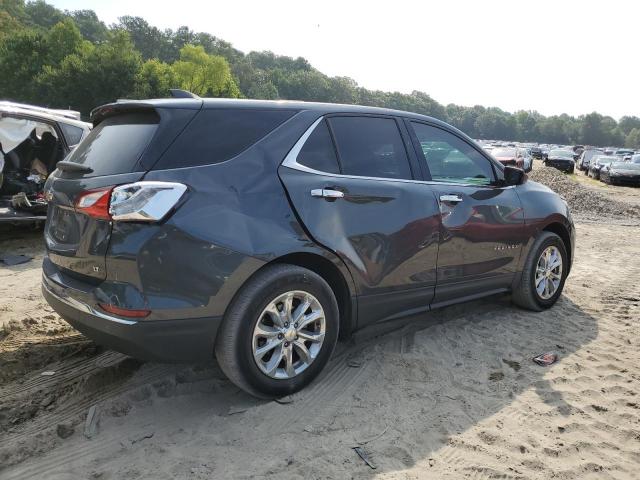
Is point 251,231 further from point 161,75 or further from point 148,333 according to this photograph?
point 161,75

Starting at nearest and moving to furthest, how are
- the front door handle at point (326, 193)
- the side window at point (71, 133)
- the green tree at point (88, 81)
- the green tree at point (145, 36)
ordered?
the front door handle at point (326, 193)
the side window at point (71, 133)
the green tree at point (88, 81)
the green tree at point (145, 36)

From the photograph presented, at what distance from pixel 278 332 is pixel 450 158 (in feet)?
6.98

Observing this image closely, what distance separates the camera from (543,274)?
4.98m

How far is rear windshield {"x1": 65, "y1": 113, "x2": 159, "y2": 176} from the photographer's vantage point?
2904mm

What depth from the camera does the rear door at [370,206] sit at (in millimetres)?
3232

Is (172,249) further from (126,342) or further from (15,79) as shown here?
(15,79)

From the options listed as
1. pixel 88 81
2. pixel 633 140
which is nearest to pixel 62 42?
pixel 88 81

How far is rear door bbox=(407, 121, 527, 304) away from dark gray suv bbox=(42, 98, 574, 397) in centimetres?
2

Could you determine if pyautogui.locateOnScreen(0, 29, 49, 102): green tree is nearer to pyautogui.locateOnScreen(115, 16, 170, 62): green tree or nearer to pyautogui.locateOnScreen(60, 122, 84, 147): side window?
pyautogui.locateOnScreen(60, 122, 84, 147): side window

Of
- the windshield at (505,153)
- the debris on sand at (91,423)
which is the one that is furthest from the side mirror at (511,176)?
the windshield at (505,153)

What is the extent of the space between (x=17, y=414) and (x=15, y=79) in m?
59.4

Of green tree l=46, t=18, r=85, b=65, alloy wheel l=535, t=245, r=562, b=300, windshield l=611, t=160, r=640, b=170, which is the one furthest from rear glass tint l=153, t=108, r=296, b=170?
green tree l=46, t=18, r=85, b=65

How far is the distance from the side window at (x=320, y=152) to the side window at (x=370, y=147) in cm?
7

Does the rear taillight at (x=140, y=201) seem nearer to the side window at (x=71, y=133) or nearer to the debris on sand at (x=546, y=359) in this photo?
the debris on sand at (x=546, y=359)
